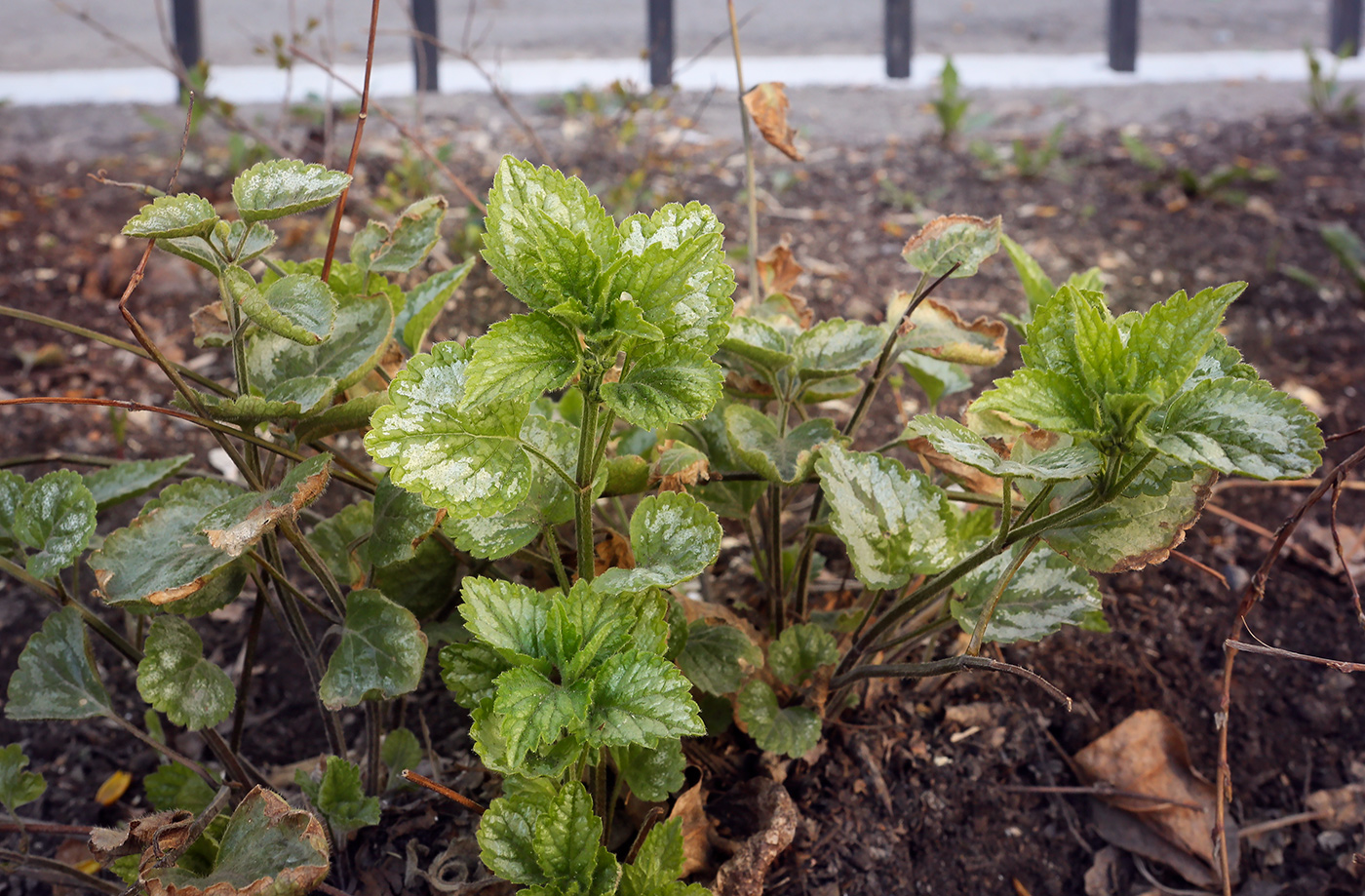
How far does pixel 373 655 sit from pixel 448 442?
341 mm

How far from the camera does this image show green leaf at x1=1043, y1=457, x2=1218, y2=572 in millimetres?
947

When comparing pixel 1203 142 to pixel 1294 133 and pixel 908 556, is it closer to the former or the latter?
pixel 1294 133

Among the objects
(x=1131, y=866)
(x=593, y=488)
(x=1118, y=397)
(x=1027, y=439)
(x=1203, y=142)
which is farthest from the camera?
(x=1203, y=142)

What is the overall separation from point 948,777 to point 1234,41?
6595mm

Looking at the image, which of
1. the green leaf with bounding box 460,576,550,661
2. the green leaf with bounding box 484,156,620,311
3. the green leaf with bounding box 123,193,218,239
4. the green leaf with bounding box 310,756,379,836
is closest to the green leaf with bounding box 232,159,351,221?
the green leaf with bounding box 123,193,218,239

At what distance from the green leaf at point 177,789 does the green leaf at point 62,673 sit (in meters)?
0.19

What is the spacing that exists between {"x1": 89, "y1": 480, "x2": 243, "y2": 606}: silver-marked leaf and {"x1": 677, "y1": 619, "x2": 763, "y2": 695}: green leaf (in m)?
0.52

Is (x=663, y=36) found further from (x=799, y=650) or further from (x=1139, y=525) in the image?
(x=1139, y=525)

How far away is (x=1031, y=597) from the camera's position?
117 cm

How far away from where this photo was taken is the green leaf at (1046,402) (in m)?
0.85

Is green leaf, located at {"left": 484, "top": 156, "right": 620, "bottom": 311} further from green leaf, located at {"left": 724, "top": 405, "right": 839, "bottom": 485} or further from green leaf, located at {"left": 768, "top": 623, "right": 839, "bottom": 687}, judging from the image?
green leaf, located at {"left": 768, "top": 623, "right": 839, "bottom": 687}

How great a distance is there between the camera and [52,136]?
3.92m

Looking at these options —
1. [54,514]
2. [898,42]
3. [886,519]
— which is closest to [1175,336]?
[886,519]

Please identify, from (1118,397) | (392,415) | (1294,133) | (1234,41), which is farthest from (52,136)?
(1234,41)
